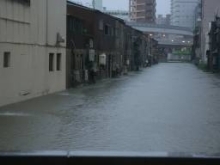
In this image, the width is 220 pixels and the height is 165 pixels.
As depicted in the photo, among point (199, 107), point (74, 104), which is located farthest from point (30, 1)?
point (199, 107)

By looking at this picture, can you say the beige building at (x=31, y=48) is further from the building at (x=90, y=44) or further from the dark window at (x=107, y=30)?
the dark window at (x=107, y=30)

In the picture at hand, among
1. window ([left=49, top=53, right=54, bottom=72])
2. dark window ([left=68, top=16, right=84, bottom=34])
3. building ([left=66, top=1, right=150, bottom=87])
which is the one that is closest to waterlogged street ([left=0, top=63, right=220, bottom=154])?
window ([left=49, top=53, right=54, bottom=72])

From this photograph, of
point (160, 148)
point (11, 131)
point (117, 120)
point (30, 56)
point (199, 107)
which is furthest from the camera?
point (30, 56)

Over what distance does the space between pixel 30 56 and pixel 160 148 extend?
49.0ft

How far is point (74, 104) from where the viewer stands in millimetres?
24500

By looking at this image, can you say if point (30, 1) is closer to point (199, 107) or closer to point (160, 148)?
point (199, 107)
